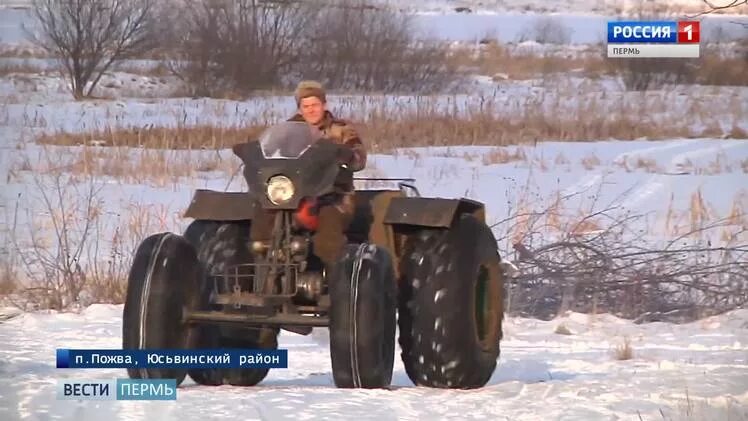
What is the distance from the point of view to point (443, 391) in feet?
16.2

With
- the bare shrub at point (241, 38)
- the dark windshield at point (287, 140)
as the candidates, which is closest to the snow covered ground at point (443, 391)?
the dark windshield at point (287, 140)

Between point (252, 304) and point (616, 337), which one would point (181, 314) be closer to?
point (252, 304)

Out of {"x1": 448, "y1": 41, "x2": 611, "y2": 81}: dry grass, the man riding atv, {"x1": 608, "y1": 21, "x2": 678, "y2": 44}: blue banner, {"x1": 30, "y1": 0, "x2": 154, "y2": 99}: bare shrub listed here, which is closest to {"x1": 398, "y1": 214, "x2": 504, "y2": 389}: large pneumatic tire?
the man riding atv

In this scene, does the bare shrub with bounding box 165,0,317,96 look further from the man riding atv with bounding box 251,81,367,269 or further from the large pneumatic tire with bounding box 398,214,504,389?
the large pneumatic tire with bounding box 398,214,504,389

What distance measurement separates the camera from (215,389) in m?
4.91

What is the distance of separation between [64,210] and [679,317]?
288 cm

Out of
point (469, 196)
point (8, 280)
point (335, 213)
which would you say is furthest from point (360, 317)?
point (469, 196)

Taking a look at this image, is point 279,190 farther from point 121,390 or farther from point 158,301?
point 121,390

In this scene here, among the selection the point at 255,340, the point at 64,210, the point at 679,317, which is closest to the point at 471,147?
the point at 679,317

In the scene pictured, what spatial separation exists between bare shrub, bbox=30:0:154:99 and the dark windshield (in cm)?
187

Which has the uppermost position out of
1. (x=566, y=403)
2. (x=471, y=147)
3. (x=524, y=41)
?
(x=524, y=41)

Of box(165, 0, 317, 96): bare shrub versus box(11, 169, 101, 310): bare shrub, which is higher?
box(165, 0, 317, 96): bare shrub

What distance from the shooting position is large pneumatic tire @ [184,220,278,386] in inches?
202

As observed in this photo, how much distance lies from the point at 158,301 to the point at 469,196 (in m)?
2.90
